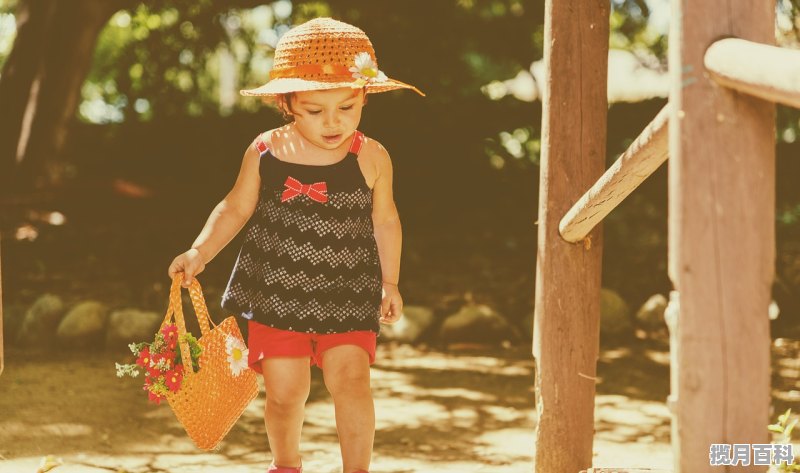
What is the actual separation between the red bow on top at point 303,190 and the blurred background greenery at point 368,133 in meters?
3.98

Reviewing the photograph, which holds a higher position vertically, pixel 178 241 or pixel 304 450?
pixel 178 241

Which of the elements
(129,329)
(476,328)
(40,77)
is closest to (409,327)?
(476,328)

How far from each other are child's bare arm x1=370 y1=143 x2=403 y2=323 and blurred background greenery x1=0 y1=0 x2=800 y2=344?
3.76m

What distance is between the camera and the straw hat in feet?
9.80

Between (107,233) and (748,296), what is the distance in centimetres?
764

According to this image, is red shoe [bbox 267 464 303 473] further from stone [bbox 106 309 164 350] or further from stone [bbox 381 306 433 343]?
stone [bbox 381 306 433 343]

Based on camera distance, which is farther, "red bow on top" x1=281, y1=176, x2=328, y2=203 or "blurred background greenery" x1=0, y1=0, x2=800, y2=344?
"blurred background greenery" x1=0, y1=0, x2=800, y2=344

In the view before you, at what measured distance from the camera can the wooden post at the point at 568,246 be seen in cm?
317

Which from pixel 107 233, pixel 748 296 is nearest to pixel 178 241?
pixel 107 233

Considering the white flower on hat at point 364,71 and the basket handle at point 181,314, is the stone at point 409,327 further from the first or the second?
the white flower on hat at point 364,71

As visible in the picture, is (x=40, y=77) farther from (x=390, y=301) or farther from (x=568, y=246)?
(x=568, y=246)

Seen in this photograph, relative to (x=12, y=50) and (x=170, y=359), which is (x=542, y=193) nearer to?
(x=170, y=359)

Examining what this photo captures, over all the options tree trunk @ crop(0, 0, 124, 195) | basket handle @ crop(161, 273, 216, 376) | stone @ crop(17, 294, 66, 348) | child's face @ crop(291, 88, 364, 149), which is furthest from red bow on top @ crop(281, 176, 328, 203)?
tree trunk @ crop(0, 0, 124, 195)

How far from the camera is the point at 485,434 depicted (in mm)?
4598
